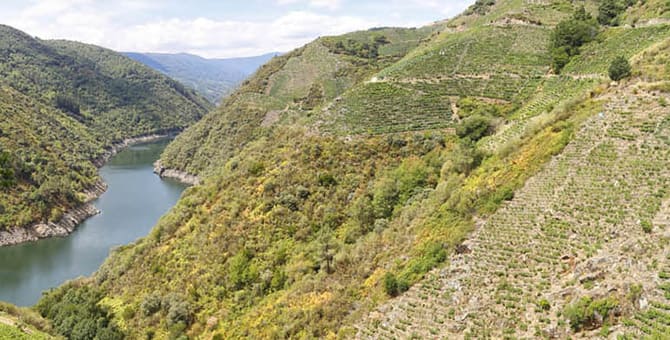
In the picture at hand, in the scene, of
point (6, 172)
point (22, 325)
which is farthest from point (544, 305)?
point (6, 172)

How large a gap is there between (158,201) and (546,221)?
103623 millimetres

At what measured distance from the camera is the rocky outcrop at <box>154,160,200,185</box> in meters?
122

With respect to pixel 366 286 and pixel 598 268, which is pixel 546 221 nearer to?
pixel 598 268

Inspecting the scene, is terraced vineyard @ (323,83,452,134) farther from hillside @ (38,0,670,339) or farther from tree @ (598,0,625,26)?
tree @ (598,0,625,26)

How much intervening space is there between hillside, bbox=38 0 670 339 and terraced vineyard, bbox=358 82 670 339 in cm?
8

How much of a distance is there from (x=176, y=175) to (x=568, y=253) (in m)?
125

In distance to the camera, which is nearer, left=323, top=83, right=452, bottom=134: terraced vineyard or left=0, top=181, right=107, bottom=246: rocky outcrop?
left=323, top=83, right=452, bottom=134: terraced vineyard

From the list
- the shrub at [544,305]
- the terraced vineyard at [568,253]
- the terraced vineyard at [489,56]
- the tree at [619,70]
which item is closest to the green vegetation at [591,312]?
the terraced vineyard at [568,253]

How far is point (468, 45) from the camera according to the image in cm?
6069

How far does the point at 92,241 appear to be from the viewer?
83062 millimetres

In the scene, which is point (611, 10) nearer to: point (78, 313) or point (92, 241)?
point (78, 313)

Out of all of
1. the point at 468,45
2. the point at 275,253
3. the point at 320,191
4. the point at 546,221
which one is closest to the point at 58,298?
the point at 275,253

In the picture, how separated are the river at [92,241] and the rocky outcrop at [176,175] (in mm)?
2053

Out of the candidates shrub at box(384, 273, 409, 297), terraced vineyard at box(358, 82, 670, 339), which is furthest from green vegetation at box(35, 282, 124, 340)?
terraced vineyard at box(358, 82, 670, 339)
